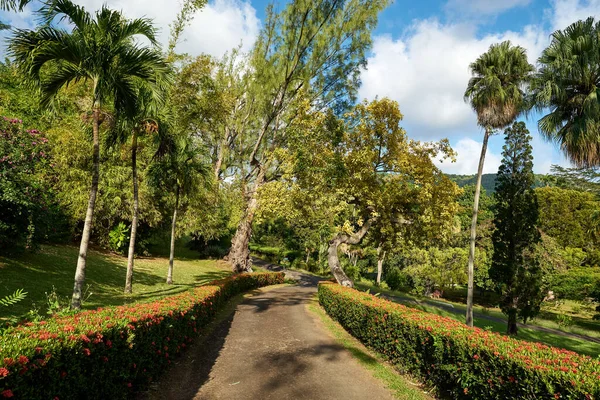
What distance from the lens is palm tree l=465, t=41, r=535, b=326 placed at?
48.3 feet

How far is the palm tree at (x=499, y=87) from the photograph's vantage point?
14.7 m

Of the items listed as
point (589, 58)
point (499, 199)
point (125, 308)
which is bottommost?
point (125, 308)

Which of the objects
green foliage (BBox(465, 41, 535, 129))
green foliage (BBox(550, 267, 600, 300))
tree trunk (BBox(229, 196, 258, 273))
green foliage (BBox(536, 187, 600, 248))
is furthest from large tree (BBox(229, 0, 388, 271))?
green foliage (BBox(536, 187, 600, 248))

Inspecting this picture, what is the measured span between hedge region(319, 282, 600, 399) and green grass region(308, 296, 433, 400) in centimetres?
27

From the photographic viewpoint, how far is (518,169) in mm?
18672

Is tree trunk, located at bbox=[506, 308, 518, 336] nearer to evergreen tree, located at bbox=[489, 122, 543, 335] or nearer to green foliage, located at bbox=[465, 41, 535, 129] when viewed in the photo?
evergreen tree, located at bbox=[489, 122, 543, 335]

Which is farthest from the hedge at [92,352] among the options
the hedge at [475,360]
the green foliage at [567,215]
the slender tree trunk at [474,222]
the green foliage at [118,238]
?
the green foliage at [567,215]

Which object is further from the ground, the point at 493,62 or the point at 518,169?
the point at 493,62

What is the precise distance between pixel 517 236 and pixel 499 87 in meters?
8.44

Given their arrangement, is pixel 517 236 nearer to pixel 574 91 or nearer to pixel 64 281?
pixel 574 91

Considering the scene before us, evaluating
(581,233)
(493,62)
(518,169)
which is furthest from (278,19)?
(581,233)

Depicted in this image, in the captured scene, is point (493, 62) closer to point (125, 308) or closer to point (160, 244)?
Answer: point (125, 308)

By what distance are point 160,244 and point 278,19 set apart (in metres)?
28.3

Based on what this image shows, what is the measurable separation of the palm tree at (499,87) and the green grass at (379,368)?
7.26m
